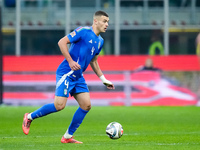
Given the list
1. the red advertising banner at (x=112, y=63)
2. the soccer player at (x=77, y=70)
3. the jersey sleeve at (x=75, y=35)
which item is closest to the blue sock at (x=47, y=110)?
the soccer player at (x=77, y=70)

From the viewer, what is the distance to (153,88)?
19.7 metres

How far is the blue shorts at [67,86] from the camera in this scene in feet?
28.7

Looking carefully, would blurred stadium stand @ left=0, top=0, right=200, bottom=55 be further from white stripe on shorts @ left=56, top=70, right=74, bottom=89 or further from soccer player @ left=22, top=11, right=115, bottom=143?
white stripe on shorts @ left=56, top=70, right=74, bottom=89

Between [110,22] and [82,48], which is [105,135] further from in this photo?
[110,22]

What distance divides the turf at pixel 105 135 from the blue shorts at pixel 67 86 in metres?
0.77

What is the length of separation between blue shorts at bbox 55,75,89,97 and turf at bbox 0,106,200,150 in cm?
77

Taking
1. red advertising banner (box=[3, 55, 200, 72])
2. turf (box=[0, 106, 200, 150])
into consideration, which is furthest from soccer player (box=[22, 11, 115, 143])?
red advertising banner (box=[3, 55, 200, 72])

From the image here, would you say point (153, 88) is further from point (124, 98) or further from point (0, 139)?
point (0, 139)

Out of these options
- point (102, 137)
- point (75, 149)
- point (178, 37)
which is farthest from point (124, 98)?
point (75, 149)

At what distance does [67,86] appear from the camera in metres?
8.78

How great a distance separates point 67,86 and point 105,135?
1827 millimetres

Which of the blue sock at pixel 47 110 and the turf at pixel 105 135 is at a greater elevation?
the blue sock at pixel 47 110

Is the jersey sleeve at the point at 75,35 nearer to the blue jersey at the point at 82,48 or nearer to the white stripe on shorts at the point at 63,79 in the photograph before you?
the blue jersey at the point at 82,48

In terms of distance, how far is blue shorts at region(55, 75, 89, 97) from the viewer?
8758 mm
